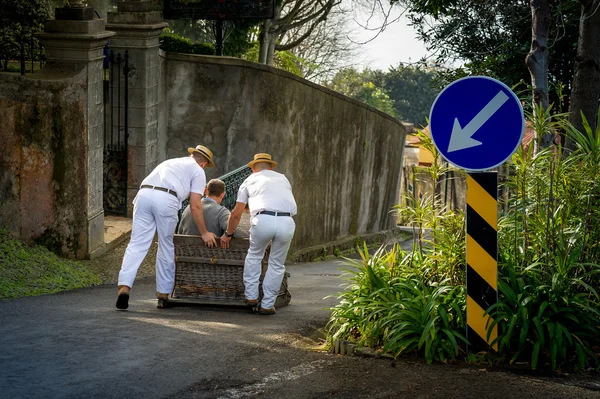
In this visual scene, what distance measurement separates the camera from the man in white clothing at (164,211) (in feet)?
32.6

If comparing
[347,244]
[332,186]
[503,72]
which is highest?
[503,72]

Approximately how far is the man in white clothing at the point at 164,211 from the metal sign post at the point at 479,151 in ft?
11.6

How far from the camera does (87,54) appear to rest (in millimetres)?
12320

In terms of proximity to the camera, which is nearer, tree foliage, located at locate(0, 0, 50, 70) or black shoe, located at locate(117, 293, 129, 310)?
black shoe, located at locate(117, 293, 129, 310)

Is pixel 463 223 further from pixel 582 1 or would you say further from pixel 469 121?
pixel 582 1

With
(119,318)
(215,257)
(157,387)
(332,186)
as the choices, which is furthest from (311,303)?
(332,186)

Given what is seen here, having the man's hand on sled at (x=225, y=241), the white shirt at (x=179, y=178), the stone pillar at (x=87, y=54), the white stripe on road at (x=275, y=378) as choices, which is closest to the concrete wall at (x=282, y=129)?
the stone pillar at (x=87, y=54)

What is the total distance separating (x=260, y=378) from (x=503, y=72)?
13264 mm

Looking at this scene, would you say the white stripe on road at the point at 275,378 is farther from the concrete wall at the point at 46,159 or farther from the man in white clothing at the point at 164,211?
the concrete wall at the point at 46,159

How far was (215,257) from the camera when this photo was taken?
396 inches

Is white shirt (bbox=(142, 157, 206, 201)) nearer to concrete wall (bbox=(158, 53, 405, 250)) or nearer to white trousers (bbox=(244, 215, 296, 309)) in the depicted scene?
white trousers (bbox=(244, 215, 296, 309))

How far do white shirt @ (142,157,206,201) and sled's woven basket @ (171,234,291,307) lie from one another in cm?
49

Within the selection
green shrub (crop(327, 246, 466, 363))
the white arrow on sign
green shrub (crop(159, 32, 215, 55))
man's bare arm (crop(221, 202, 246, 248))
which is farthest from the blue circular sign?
green shrub (crop(159, 32, 215, 55))

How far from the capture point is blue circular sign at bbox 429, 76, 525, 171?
7090 millimetres
